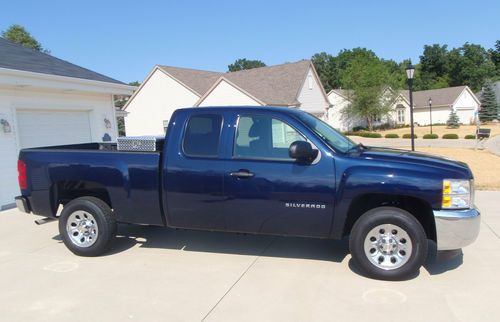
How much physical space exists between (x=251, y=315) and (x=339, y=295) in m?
0.98

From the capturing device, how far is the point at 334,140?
17.2 ft

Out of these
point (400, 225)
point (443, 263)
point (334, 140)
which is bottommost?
point (443, 263)

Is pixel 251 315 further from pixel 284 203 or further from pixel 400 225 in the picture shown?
pixel 400 225

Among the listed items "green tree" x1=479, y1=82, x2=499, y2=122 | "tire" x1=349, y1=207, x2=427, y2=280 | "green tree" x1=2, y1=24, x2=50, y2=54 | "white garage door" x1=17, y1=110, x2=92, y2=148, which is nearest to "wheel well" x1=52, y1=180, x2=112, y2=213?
"tire" x1=349, y1=207, x2=427, y2=280

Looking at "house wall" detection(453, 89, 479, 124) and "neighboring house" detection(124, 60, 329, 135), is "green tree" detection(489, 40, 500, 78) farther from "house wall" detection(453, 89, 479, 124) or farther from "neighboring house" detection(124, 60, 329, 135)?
"neighboring house" detection(124, 60, 329, 135)

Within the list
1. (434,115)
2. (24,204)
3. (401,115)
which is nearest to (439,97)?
(434,115)

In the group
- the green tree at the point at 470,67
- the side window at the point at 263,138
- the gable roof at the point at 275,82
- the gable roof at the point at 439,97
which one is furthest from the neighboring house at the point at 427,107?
the side window at the point at 263,138

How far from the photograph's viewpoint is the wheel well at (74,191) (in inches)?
231

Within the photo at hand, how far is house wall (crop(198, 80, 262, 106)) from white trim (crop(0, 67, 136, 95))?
52.6ft

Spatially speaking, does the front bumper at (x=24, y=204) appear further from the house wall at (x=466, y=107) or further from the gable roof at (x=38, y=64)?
the house wall at (x=466, y=107)

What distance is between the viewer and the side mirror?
461 cm

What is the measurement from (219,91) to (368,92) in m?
26.6

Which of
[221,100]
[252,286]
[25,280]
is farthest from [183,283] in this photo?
[221,100]

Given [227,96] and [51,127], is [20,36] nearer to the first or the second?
[227,96]
